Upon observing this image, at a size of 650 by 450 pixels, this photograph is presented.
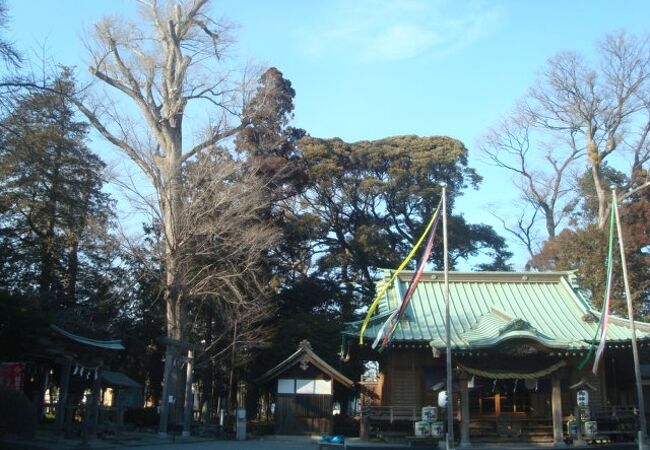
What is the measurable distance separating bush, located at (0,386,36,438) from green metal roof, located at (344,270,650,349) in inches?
446

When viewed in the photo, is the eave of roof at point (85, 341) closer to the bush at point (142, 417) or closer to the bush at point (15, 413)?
the bush at point (15, 413)

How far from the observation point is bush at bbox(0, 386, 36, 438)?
13495 millimetres

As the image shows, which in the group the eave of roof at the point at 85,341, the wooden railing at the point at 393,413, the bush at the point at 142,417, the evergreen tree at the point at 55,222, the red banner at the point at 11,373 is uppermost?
the evergreen tree at the point at 55,222

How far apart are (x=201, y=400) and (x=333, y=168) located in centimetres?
1530

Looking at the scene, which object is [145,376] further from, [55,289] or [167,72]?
[167,72]

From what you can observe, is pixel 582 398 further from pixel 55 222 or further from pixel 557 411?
pixel 55 222

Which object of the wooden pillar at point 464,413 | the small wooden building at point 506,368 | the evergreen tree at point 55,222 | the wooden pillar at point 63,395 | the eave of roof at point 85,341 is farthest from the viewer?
the evergreen tree at point 55,222

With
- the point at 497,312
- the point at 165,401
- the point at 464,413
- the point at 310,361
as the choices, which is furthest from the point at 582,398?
the point at 165,401

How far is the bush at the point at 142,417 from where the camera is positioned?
28266 mm

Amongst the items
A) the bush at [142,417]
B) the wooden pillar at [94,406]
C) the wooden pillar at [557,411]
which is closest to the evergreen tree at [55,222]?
the bush at [142,417]

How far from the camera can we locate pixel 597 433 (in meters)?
20.8

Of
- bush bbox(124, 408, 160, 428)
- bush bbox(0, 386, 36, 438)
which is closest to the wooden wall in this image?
bush bbox(124, 408, 160, 428)

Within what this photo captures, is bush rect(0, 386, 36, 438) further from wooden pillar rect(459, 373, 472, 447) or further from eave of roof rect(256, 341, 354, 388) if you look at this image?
wooden pillar rect(459, 373, 472, 447)

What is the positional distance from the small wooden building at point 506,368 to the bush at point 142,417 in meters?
9.84
